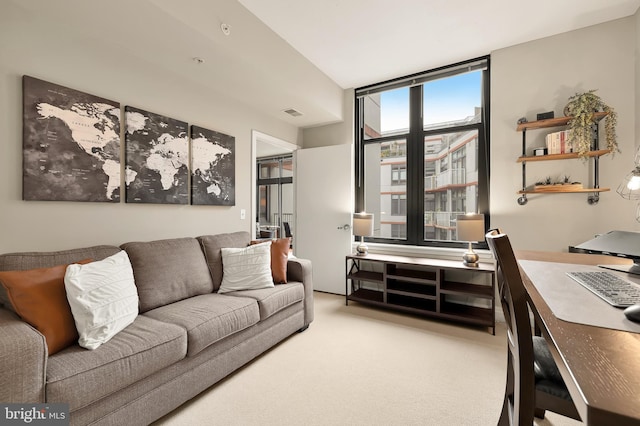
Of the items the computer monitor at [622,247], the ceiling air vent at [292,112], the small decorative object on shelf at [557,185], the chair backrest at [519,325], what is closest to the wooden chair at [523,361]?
the chair backrest at [519,325]

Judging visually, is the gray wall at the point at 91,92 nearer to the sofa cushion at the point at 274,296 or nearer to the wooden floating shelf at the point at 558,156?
the sofa cushion at the point at 274,296

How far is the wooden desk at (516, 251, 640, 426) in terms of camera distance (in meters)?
0.42

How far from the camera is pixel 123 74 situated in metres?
2.28

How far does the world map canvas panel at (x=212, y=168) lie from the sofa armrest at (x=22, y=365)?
1.72 meters

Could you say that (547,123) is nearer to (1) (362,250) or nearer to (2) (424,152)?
(2) (424,152)

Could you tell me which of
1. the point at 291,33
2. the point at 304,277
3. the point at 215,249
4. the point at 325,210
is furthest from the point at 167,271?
the point at 291,33

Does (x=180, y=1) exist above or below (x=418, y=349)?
above

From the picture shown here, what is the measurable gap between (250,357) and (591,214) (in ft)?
10.7

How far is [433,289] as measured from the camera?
333cm

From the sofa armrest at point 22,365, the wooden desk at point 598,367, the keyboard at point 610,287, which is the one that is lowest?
the sofa armrest at point 22,365

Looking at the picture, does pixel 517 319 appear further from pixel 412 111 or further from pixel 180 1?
pixel 412 111

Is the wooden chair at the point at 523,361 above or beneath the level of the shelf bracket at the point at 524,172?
beneath

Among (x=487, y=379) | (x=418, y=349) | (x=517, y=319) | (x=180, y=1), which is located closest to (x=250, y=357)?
(x=418, y=349)

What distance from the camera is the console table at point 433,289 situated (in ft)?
9.53
